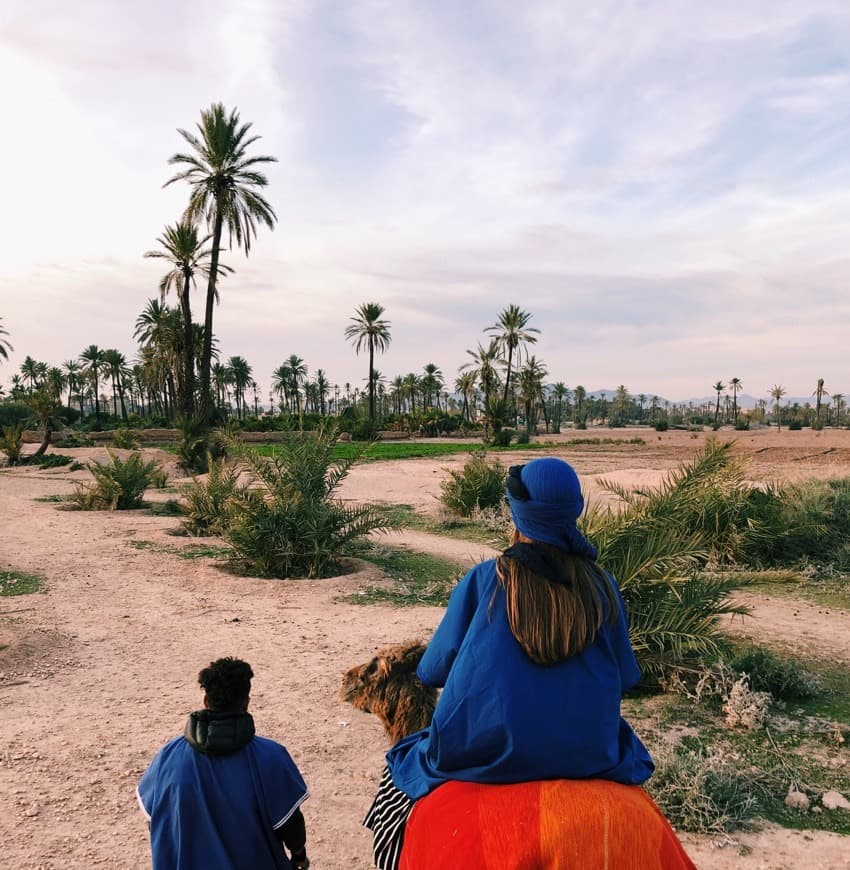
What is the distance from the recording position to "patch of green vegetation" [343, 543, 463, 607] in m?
7.93

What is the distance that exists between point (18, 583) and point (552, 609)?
26.5 ft

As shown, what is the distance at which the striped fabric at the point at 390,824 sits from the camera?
6.72ft

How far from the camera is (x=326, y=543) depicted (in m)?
9.14

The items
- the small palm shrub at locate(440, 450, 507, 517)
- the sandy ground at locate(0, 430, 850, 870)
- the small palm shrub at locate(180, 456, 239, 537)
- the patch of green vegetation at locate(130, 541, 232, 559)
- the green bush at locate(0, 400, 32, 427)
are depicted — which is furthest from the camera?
the green bush at locate(0, 400, 32, 427)

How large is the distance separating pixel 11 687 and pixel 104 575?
3770 mm

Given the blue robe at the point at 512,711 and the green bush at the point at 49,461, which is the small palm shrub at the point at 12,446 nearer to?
the green bush at the point at 49,461

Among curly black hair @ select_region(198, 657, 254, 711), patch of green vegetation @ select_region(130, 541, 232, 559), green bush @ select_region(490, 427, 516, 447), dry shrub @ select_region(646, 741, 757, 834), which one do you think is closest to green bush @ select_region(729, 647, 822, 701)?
dry shrub @ select_region(646, 741, 757, 834)

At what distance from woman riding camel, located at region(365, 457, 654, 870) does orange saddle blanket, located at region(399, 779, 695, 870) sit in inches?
2.6

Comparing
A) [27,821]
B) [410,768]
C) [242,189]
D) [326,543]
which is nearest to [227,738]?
[410,768]

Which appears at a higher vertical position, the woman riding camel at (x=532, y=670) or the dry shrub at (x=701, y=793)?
the woman riding camel at (x=532, y=670)

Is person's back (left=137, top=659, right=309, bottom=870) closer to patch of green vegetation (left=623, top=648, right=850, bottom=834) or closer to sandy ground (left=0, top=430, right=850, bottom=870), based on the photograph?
sandy ground (left=0, top=430, right=850, bottom=870)

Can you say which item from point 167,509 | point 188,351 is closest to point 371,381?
point 188,351

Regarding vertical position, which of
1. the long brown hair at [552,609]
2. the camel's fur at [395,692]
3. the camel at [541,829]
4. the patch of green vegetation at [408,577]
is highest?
the long brown hair at [552,609]

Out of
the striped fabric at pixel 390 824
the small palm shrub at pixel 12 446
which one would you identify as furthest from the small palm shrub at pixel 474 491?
the small palm shrub at pixel 12 446
